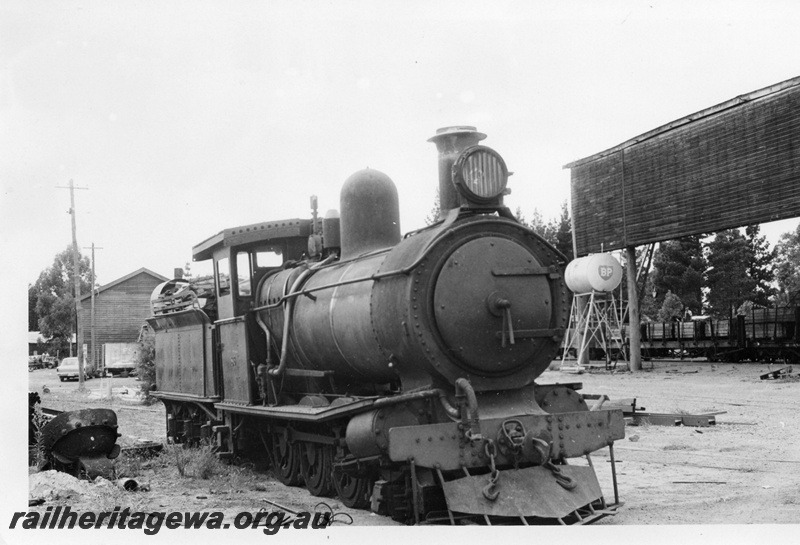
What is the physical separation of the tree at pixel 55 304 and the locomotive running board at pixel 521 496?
9575mm

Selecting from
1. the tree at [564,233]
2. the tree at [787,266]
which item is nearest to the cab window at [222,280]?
the tree at [564,233]

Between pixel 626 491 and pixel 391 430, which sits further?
pixel 626 491

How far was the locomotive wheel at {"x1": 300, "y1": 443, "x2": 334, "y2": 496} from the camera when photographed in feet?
28.8

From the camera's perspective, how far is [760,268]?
151ft

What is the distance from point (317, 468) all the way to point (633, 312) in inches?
750

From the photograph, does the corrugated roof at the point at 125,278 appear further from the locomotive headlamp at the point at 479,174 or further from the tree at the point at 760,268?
the tree at the point at 760,268

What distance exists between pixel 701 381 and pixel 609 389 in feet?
10.5

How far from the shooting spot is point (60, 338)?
76.2 ft

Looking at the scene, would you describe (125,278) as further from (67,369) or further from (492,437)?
(492,437)

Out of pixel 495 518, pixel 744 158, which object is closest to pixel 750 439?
pixel 495 518

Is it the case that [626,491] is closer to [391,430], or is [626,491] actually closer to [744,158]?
[391,430]

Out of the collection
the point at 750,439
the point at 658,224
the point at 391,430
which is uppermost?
the point at 658,224

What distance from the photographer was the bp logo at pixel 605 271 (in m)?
26.2

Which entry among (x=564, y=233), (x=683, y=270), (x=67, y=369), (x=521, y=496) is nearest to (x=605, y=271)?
(x=564, y=233)
